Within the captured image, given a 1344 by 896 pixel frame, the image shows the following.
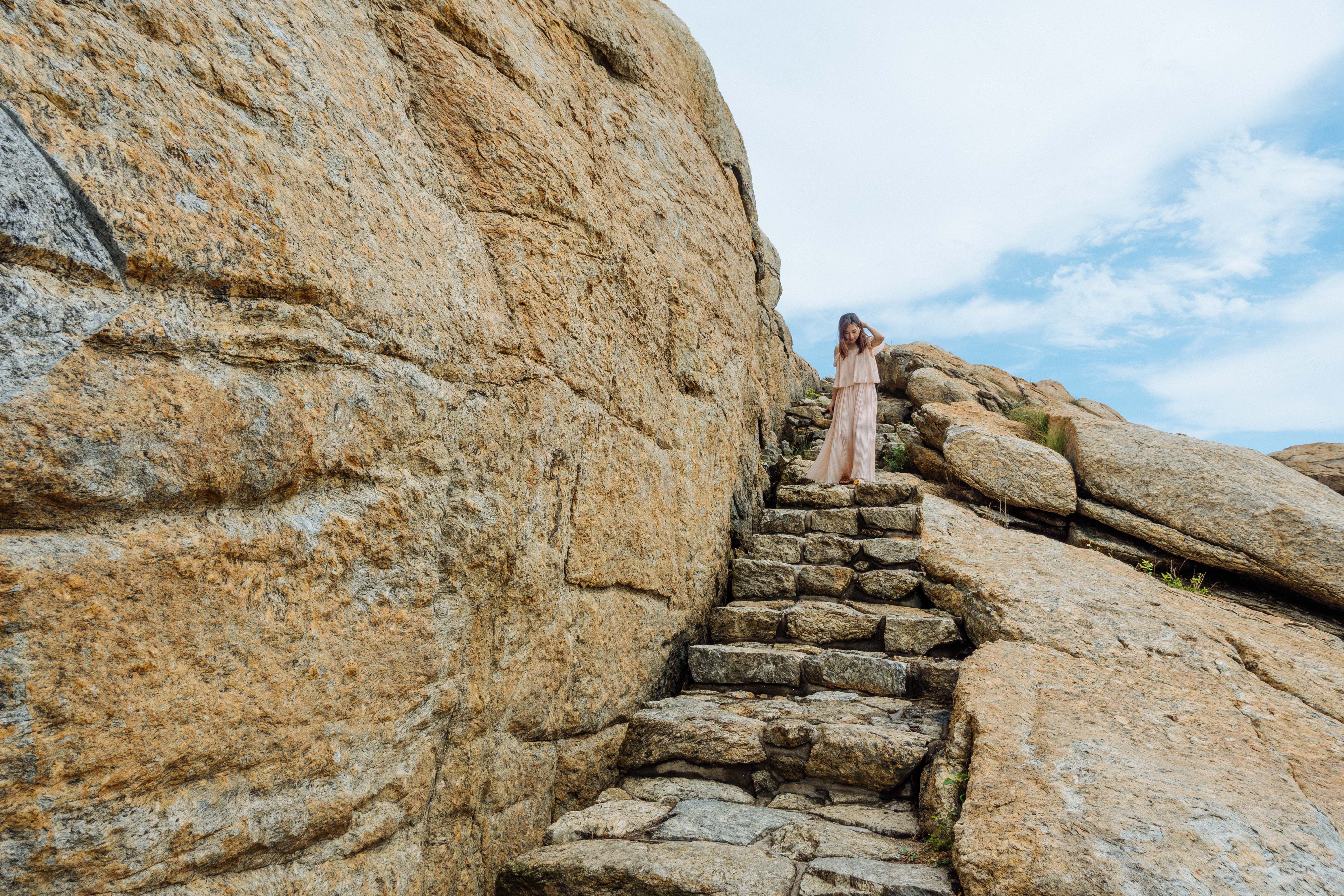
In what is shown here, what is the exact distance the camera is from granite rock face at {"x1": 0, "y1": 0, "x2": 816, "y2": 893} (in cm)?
141

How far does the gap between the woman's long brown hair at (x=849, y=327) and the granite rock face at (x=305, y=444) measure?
15.5ft

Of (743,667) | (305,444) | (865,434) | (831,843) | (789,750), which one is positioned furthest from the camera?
(865,434)

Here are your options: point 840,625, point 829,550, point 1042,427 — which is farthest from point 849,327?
point 840,625

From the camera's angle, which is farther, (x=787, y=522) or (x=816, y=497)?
(x=816, y=497)

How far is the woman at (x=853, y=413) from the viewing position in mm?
7023

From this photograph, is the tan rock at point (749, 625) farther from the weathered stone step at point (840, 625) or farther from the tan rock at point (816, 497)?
the tan rock at point (816, 497)

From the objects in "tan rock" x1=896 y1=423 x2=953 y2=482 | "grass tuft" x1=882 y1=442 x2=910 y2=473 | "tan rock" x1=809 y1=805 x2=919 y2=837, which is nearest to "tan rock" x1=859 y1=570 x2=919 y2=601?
"tan rock" x1=809 y1=805 x2=919 y2=837

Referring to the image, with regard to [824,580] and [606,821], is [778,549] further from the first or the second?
[606,821]

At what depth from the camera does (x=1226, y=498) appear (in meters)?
5.36

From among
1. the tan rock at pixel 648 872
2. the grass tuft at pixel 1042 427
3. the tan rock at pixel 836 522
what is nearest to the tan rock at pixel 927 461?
the grass tuft at pixel 1042 427

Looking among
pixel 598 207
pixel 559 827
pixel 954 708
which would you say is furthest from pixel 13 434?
pixel 954 708

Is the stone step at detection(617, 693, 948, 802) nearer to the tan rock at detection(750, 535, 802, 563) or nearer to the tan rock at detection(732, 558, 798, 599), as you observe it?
the tan rock at detection(732, 558, 798, 599)

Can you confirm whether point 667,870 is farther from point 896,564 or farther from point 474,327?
point 896,564

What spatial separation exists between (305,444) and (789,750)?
2514mm
